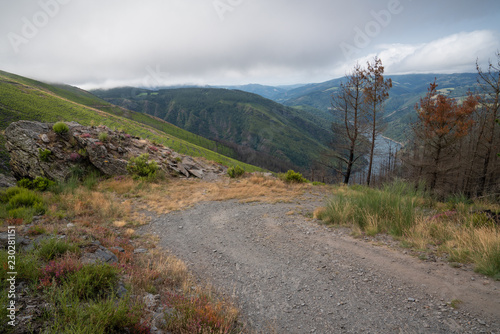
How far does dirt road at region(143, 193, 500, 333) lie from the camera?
3.13m

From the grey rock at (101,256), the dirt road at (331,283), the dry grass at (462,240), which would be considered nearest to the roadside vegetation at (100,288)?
the grey rock at (101,256)

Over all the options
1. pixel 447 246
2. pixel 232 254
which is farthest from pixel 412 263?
pixel 232 254

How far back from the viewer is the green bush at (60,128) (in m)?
14.3

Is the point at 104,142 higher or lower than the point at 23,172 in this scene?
higher

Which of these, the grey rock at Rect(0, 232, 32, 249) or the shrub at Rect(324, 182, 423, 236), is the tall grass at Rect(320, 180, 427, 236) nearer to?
the shrub at Rect(324, 182, 423, 236)

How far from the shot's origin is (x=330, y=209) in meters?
7.57

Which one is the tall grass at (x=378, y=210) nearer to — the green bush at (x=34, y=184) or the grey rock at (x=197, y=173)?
the grey rock at (x=197, y=173)

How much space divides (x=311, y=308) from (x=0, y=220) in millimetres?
8394

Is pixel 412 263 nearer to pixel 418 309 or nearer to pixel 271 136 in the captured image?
pixel 418 309

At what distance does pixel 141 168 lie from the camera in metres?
14.9

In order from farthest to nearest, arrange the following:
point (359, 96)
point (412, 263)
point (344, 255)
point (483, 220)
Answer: point (359, 96)
point (483, 220)
point (344, 255)
point (412, 263)

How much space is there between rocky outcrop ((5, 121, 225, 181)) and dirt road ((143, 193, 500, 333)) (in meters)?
10.2

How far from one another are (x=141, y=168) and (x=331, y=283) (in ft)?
46.0

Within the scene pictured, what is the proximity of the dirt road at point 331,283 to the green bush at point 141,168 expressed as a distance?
8.55 m
